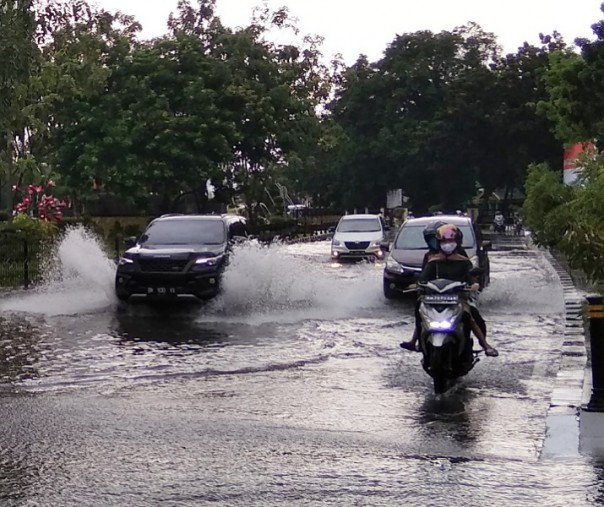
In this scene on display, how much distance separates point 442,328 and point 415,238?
1149cm

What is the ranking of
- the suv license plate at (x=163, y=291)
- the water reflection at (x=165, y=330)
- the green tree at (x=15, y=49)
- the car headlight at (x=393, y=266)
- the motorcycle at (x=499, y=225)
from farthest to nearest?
the motorcycle at (x=499, y=225)
the green tree at (x=15, y=49)
the car headlight at (x=393, y=266)
the suv license plate at (x=163, y=291)
the water reflection at (x=165, y=330)

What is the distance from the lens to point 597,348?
28.5 ft

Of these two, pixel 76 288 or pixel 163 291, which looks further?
pixel 76 288

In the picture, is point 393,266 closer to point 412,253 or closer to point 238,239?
point 412,253

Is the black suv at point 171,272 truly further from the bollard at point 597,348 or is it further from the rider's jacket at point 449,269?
the bollard at point 597,348

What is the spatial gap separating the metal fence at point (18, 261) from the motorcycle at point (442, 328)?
15485mm

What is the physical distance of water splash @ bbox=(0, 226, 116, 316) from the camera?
63.6ft

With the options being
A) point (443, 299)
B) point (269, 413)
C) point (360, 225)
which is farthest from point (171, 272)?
point (360, 225)

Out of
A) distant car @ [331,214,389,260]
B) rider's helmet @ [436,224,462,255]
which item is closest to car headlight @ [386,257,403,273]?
rider's helmet @ [436,224,462,255]

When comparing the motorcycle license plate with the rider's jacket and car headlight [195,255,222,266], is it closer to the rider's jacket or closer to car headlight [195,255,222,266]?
the rider's jacket

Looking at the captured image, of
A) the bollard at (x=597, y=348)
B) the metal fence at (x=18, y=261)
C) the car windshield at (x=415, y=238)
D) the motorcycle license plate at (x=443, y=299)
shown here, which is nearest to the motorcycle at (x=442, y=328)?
the motorcycle license plate at (x=443, y=299)

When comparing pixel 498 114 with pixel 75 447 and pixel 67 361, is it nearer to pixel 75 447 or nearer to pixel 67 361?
pixel 67 361

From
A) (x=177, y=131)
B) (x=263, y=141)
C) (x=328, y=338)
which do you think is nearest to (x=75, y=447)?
(x=328, y=338)

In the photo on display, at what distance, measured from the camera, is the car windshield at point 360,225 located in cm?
3838
